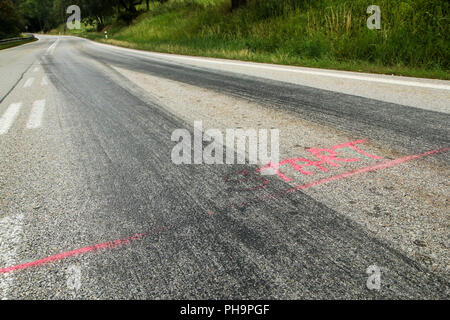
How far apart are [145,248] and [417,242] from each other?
129 centimetres

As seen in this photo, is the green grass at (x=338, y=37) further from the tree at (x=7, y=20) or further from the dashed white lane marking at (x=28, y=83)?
the tree at (x=7, y=20)

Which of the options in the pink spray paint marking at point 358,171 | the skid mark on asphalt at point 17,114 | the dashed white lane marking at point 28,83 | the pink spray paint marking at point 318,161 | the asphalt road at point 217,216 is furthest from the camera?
the dashed white lane marking at point 28,83

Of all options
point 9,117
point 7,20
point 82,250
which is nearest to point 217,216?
point 82,250

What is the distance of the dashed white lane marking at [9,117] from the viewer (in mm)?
3717

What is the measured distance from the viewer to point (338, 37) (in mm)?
8078

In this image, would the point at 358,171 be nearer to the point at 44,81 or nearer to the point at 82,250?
the point at 82,250

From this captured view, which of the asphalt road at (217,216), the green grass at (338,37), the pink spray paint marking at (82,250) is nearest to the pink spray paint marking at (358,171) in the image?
the asphalt road at (217,216)

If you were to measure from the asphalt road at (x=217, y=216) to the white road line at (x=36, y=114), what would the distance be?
0.23 meters

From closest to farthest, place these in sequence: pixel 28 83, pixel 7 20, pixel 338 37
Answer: pixel 28 83
pixel 338 37
pixel 7 20

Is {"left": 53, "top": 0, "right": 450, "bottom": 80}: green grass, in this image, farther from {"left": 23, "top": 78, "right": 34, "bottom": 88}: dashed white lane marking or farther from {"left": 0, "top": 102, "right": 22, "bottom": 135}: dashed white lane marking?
{"left": 0, "top": 102, "right": 22, "bottom": 135}: dashed white lane marking

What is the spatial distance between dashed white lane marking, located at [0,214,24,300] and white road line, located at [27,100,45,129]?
7.34ft

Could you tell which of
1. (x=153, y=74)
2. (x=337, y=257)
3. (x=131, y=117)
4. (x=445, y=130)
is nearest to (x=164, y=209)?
(x=337, y=257)

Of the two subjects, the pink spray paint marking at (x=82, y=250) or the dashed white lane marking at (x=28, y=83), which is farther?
the dashed white lane marking at (x=28, y=83)

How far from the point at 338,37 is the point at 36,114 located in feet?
23.9
